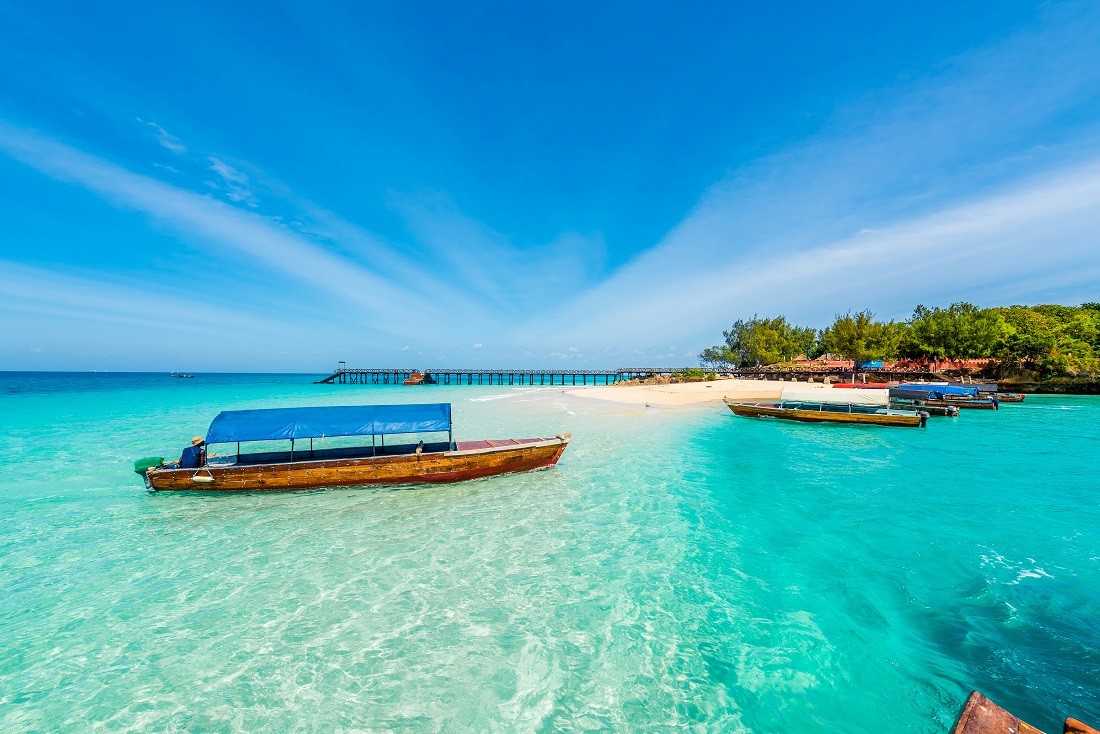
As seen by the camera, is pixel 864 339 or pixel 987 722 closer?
pixel 987 722

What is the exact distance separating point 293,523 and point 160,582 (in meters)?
3.42

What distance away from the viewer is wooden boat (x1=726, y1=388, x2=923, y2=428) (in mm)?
31469

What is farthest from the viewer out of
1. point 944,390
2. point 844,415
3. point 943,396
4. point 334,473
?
point 943,396

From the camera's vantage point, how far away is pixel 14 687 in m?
6.54

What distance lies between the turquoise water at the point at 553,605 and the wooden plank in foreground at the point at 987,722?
249 centimetres

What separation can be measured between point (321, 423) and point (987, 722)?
1713 cm

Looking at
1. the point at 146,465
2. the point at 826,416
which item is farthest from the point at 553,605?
the point at 826,416

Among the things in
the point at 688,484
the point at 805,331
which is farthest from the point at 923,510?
the point at 805,331

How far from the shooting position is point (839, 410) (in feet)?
109

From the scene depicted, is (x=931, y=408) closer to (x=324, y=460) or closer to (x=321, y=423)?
(x=324, y=460)

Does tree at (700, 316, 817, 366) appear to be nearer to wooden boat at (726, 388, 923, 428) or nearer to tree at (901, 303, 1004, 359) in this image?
tree at (901, 303, 1004, 359)

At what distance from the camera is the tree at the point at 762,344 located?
8788cm

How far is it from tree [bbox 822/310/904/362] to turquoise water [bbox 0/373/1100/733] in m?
60.8

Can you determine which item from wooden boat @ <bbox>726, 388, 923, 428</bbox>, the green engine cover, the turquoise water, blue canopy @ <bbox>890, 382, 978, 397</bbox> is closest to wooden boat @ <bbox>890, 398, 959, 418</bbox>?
wooden boat @ <bbox>726, 388, 923, 428</bbox>
